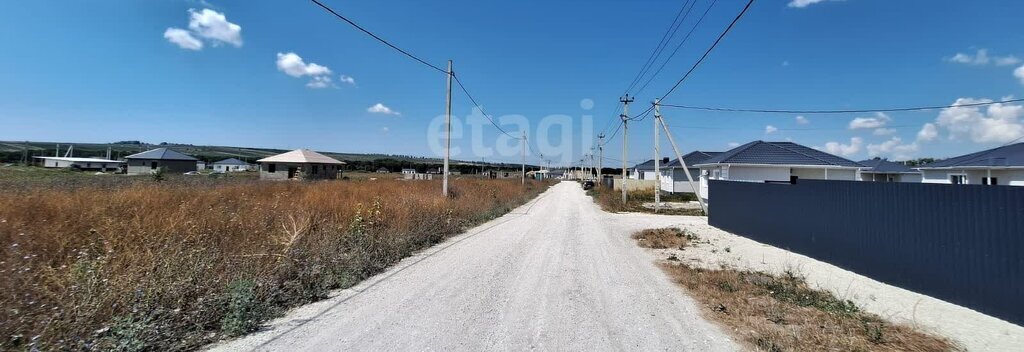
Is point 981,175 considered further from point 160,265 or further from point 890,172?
point 160,265

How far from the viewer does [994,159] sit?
2109cm

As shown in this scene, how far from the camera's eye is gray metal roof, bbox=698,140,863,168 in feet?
81.1

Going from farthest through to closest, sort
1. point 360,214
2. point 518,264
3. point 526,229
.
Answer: point 526,229 → point 360,214 → point 518,264

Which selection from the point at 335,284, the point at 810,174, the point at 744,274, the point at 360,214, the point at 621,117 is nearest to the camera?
the point at 335,284

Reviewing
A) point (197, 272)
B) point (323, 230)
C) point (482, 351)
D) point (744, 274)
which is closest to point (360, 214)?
point (323, 230)

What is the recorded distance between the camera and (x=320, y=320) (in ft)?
13.8

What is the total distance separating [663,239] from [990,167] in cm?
2196

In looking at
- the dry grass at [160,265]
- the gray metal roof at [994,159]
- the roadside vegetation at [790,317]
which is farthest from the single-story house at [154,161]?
the gray metal roof at [994,159]

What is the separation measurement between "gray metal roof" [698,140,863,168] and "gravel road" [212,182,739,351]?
2098 centimetres

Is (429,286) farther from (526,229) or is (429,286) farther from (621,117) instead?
(621,117)

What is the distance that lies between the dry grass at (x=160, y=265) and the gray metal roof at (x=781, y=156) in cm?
2351

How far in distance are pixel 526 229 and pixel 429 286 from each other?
7.17 meters

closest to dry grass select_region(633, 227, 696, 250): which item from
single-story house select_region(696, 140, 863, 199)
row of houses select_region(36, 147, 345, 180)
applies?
single-story house select_region(696, 140, 863, 199)

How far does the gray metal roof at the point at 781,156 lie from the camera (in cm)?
2473
